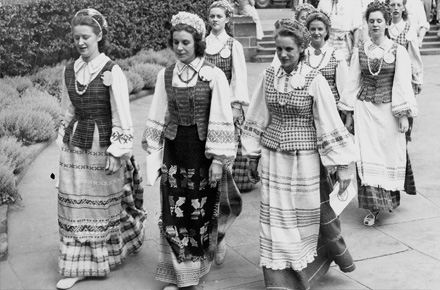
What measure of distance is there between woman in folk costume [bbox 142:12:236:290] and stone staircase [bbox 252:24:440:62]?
11683 millimetres

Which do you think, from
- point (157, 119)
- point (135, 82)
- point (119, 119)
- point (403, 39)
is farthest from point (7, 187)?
point (135, 82)

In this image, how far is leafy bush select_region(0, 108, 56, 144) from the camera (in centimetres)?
937

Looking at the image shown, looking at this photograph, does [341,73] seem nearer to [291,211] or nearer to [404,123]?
[404,123]

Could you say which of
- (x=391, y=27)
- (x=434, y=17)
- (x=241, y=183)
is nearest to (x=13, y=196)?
(x=241, y=183)

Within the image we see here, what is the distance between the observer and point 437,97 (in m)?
13.0

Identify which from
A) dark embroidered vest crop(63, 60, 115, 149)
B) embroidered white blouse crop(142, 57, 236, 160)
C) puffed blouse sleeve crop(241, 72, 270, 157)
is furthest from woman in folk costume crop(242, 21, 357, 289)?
dark embroidered vest crop(63, 60, 115, 149)

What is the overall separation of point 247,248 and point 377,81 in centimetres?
195

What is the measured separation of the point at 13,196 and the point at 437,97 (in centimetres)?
799

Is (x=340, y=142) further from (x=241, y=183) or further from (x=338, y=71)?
(x=241, y=183)

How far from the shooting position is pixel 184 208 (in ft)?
18.5

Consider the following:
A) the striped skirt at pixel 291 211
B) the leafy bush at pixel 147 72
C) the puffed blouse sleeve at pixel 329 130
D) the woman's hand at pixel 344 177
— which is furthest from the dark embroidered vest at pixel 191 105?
the leafy bush at pixel 147 72

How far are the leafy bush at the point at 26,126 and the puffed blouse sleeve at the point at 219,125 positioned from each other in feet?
14.4

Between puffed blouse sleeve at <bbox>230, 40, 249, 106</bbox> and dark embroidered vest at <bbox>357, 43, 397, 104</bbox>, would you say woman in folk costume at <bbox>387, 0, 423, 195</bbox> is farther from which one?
puffed blouse sleeve at <bbox>230, 40, 249, 106</bbox>

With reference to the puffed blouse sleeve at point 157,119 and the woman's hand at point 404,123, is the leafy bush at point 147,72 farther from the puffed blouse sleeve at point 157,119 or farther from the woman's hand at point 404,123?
the puffed blouse sleeve at point 157,119
